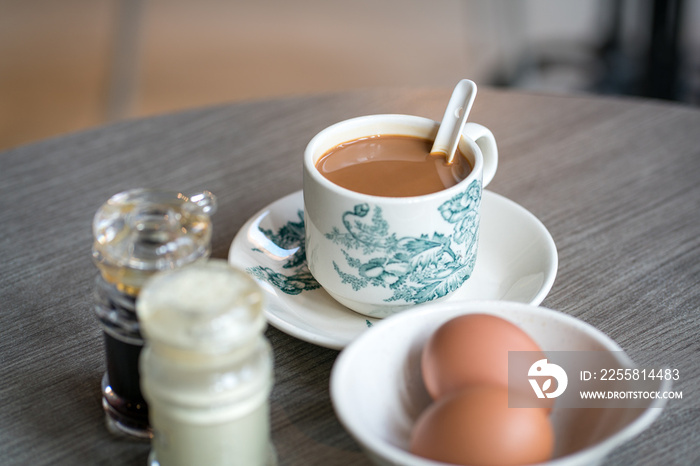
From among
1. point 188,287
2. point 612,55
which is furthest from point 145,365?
point 612,55

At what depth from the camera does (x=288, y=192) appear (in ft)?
2.77

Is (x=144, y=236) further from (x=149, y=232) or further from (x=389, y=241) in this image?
(x=389, y=241)

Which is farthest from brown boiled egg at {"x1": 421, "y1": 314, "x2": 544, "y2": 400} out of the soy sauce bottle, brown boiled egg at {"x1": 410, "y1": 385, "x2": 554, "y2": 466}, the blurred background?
the blurred background

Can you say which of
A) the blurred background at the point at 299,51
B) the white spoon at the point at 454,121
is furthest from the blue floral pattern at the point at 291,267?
the blurred background at the point at 299,51

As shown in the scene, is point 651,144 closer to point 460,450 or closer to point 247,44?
point 460,450

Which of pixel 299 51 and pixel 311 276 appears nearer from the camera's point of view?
pixel 311 276

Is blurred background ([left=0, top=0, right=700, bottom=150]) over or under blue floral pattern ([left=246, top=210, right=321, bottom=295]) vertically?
under

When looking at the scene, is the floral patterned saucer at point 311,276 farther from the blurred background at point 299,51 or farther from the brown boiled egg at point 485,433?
the blurred background at point 299,51

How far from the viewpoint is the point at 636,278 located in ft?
2.28

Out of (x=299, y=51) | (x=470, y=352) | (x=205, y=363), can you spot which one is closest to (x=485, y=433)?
(x=470, y=352)

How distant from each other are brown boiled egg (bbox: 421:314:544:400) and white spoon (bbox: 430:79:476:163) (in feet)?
0.69

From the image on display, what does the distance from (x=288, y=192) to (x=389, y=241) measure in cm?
28

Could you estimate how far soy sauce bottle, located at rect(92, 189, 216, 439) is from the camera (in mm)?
471

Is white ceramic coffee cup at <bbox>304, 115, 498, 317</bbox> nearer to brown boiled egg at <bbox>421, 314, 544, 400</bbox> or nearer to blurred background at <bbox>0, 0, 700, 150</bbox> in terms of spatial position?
brown boiled egg at <bbox>421, 314, 544, 400</bbox>
